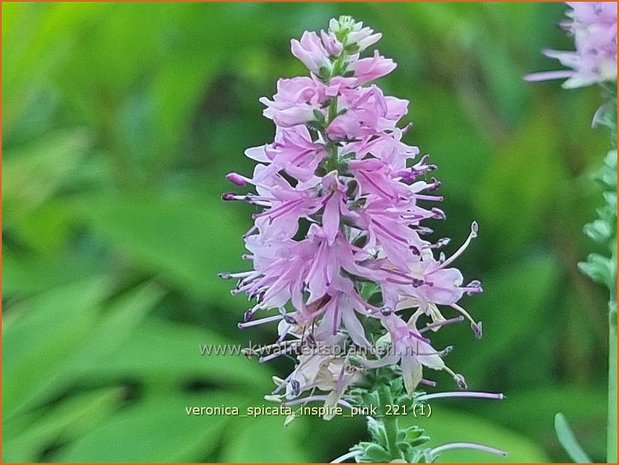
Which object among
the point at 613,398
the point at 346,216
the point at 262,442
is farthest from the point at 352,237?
the point at 262,442

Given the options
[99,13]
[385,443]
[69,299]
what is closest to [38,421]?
[69,299]

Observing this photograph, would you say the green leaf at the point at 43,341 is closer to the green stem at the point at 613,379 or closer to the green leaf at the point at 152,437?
the green leaf at the point at 152,437

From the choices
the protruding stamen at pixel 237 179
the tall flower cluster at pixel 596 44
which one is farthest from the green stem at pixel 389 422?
the tall flower cluster at pixel 596 44

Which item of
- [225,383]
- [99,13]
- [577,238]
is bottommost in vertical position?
[225,383]

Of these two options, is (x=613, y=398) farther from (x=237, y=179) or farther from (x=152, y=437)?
(x=152, y=437)

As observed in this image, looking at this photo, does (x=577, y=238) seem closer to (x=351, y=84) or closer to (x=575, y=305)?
(x=575, y=305)

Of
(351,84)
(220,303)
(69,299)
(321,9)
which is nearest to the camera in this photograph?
(351,84)
